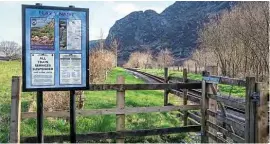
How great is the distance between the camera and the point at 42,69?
6293 mm

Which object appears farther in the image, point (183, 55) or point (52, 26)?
point (183, 55)

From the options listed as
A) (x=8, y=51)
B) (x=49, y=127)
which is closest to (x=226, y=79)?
(x=49, y=127)

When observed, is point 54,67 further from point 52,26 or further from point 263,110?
point 263,110

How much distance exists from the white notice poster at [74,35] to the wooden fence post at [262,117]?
124 inches

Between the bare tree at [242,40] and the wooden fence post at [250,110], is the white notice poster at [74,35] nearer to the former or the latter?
the wooden fence post at [250,110]

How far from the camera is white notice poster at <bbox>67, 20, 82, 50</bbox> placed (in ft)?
21.2

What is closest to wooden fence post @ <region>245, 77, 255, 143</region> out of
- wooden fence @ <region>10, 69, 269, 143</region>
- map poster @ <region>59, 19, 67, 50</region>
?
wooden fence @ <region>10, 69, 269, 143</region>

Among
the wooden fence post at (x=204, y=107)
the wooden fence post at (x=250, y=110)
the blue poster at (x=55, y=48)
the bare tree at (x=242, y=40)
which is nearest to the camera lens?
the blue poster at (x=55, y=48)

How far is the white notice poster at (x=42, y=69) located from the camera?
20.5 feet

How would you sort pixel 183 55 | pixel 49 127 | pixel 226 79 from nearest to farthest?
pixel 226 79
pixel 49 127
pixel 183 55

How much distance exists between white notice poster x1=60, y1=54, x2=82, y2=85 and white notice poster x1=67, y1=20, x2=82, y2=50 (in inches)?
5.9

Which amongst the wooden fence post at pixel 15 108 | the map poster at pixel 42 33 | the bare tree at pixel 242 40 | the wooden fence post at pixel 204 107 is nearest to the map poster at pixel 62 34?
the map poster at pixel 42 33

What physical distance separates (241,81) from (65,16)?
335cm

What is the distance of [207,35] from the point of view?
47.4 m
